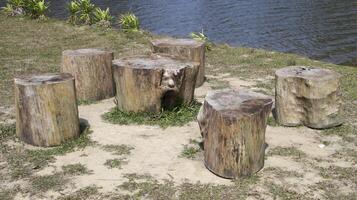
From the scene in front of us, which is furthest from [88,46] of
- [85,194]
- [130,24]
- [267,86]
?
[85,194]

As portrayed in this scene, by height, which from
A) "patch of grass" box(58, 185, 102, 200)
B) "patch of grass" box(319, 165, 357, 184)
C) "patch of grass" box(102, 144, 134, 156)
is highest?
"patch of grass" box(102, 144, 134, 156)

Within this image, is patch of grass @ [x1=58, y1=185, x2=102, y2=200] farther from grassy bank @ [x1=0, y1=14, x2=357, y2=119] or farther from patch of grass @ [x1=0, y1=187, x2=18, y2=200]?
grassy bank @ [x1=0, y1=14, x2=357, y2=119]

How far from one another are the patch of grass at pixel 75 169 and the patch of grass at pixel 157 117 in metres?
1.50

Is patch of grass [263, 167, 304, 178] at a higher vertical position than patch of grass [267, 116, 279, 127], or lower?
lower

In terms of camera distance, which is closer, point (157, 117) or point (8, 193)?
point (8, 193)

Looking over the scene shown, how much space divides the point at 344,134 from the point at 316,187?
1712 mm

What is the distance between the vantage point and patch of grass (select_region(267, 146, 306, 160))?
20.3 ft

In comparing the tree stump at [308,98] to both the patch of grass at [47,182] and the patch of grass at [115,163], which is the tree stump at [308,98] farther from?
the patch of grass at [47,182]

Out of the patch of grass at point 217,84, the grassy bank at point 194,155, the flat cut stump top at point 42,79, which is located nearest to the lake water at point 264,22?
the grassy bank at point 194,155

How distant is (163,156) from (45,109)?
5.34ft

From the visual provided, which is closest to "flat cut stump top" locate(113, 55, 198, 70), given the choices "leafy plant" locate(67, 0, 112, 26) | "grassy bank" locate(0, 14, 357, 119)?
"grassy bank" locate(0, 14, 357, 119)

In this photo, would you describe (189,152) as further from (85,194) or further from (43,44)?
(43,44)

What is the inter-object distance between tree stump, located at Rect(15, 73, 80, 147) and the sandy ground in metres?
0.40

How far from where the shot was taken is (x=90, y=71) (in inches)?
321
